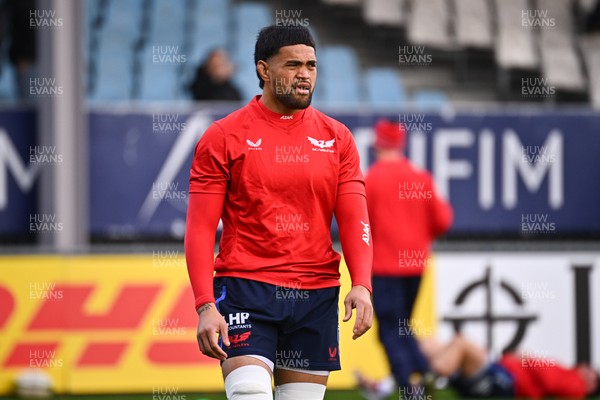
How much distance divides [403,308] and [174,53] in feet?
16.3

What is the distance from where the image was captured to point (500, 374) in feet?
27.3

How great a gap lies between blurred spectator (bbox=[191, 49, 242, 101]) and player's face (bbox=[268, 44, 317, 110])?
23.9ft

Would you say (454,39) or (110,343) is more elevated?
(454,39)

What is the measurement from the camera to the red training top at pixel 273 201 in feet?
13.4

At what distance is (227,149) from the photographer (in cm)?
409

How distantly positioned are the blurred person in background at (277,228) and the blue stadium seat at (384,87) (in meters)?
8.02

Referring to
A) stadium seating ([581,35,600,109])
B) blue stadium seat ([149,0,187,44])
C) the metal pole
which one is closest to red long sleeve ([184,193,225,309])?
the metal pole

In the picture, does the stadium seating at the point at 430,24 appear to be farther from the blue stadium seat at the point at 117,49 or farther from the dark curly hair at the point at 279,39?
the dark curly hair at the point at 279,39

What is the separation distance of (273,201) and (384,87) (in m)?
8.43

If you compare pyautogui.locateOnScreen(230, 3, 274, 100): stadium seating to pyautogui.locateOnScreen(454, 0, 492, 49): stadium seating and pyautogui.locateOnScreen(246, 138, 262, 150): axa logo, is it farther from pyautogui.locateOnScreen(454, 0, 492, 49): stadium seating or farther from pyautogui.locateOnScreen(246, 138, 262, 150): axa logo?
pyautogui.locateOnScreen(246, 138, 262, 150): axa logo

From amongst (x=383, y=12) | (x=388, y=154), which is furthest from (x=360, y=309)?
(x=383, y=12)

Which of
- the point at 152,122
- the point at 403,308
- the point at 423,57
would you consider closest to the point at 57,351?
the point at 403,308

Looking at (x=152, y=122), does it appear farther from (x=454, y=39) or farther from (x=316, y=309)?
(x=316, y=309)

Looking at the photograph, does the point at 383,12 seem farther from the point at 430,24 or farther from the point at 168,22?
the point at 168,22
